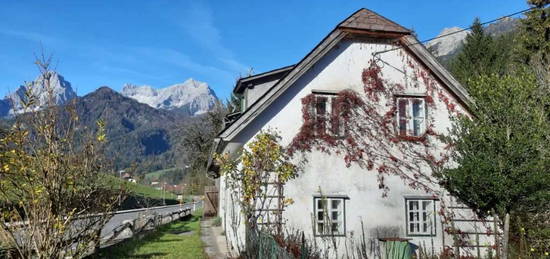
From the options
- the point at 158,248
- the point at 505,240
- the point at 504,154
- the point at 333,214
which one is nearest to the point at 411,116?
the point at 504,154

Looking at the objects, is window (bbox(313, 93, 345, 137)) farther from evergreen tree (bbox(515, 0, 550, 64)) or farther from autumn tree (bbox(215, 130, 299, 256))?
evergreen tree (bbox(515, 0, 550, 64))

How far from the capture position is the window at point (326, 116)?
14492 mm

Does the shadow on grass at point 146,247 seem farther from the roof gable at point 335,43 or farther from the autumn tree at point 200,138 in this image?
the autumn tree at point 200,138

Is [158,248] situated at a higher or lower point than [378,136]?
lower

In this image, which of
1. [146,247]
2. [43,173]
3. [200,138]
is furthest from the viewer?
[200,138]

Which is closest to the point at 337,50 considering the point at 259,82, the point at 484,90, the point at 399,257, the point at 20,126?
the point at 259,82

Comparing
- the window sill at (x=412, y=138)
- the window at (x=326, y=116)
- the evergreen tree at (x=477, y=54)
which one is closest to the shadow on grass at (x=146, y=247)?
the window at (x=326, y=116)

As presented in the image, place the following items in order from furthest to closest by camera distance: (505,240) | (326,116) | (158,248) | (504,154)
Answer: (158,248)
(326,116)
(504,154)
(505,240)

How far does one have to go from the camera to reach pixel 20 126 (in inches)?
269

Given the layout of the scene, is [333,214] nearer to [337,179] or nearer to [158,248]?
[337,179]

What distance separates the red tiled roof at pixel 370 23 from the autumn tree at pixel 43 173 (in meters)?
10.5

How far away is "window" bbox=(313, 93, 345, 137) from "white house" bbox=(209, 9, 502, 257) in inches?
1.5

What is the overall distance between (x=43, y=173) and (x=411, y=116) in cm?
1248

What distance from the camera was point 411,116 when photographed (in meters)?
15.4
